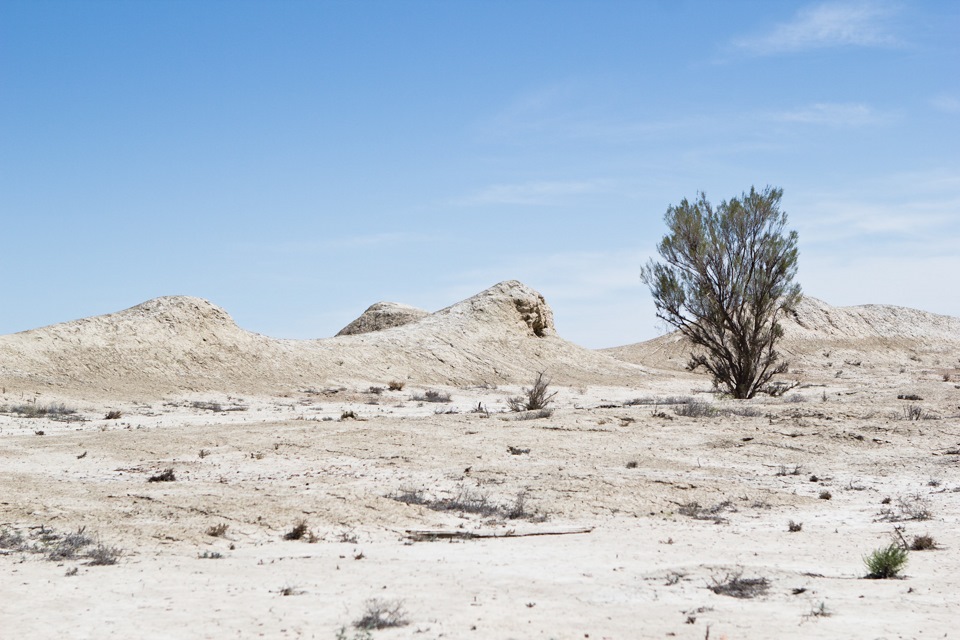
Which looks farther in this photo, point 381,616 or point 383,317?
point 383,317

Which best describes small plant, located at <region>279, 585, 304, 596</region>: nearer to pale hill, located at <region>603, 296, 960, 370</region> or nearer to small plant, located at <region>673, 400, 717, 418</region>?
small plant, located at <region>673, 400, 717, 418</region>

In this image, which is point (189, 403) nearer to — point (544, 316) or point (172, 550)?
point (172, 550)

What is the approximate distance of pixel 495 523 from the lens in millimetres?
11289

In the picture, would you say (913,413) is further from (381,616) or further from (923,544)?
(381,616)

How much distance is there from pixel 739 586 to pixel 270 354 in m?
33.9

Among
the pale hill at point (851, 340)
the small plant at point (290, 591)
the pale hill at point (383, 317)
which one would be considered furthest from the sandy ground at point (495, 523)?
the pale hill at point (851, 340)

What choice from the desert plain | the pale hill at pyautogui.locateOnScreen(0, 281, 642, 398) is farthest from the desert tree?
the pale hill at pyautogui.locateOnScreen(0, 281, 642, 398)

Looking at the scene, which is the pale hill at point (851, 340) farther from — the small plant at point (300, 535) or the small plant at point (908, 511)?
the small plant at point (300, 535)

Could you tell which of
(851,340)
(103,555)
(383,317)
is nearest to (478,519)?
(103,555)

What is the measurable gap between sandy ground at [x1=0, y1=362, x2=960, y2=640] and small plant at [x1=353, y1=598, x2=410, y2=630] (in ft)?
0.30

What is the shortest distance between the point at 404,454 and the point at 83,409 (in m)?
14.8

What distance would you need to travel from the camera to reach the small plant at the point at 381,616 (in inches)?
268

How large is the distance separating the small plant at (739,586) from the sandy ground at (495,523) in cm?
8

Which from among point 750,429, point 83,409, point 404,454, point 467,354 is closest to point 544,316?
point 467,354
